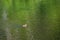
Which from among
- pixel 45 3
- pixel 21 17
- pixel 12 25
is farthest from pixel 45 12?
pixel 12 25

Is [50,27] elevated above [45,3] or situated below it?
below

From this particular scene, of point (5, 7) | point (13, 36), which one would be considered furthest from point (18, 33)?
point (5, 7)

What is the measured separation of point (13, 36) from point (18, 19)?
169 mm

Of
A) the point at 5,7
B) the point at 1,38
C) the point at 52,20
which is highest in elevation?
the point at 5,7

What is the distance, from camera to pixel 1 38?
1498mm

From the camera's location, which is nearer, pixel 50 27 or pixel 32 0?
pixel 50 27

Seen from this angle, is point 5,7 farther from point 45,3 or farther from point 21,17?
point 45,3

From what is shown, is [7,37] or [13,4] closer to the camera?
[7,37]

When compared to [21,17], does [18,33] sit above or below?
below

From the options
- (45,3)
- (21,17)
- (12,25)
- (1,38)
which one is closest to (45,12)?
(45,3)

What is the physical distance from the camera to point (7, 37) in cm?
150

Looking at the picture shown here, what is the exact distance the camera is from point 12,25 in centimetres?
154

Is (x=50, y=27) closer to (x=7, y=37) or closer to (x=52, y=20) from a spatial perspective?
(x=52, y=20)

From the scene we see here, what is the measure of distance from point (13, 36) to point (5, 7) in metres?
0.30
